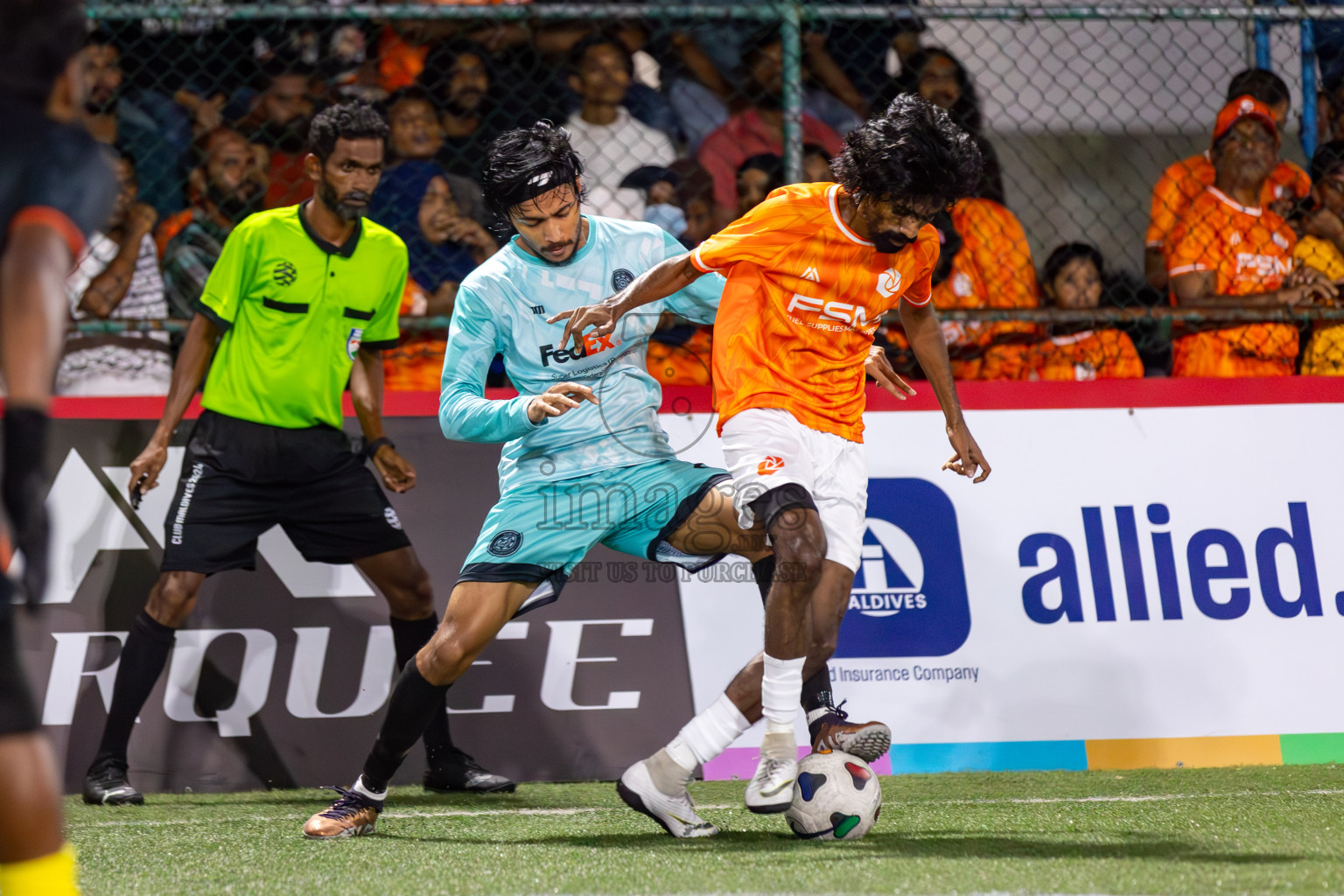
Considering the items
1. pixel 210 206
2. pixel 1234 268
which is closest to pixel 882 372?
pixel 1234 268

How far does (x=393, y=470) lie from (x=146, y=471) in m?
0.85

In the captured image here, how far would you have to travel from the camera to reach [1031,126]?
7066mm

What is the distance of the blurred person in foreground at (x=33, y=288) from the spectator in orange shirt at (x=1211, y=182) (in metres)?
4.92

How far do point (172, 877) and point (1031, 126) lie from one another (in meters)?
5.86

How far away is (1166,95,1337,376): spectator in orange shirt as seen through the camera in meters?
5.49

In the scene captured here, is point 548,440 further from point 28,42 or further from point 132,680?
point 28,42

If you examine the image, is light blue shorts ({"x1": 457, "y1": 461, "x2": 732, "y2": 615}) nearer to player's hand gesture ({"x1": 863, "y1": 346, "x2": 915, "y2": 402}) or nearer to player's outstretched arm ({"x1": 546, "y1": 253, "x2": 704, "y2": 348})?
player's outstretched arm ({"x1": 546, "y1": 253, "x2": 704, "y2": 348})

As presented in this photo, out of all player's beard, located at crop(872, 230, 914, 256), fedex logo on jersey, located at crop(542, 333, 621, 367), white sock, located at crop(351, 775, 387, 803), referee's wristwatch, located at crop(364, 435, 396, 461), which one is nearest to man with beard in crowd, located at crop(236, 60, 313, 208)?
referee's wristwatch, located at crop(364, 435, 396, 461)

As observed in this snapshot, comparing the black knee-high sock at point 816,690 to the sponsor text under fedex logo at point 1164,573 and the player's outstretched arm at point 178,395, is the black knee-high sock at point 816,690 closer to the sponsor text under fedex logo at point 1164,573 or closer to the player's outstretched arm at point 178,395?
the sponsor text under fedex logo at point 1164,573

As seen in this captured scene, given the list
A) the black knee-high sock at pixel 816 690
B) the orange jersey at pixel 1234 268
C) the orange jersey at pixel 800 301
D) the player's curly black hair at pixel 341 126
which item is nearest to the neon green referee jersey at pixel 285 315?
the player's curly black hair at pixel 341 126

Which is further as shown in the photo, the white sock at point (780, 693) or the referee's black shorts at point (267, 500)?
the referee's black shorts at point (267, 500)

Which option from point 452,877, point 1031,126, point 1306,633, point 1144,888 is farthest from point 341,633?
point 1031,126

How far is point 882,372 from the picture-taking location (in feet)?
13.3

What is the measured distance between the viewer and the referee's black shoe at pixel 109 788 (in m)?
4.34
